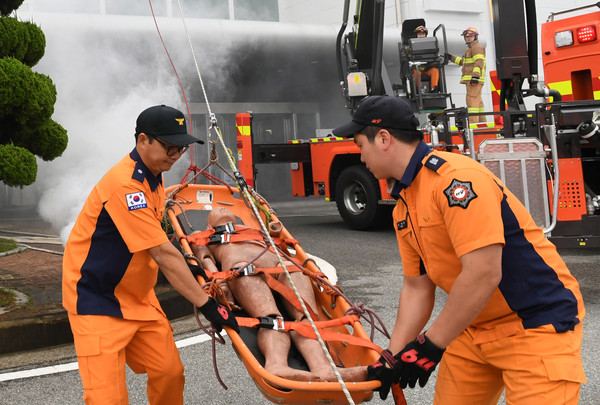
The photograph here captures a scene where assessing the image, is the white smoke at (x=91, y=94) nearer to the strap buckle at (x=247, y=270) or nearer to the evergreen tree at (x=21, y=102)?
the evergreen tree at (x=21, y=102)

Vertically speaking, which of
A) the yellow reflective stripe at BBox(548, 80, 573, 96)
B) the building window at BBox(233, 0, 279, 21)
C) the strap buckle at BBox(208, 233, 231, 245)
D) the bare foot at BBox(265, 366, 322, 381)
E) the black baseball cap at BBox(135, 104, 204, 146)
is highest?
the building window at BBox(233, 0, 279, 21)

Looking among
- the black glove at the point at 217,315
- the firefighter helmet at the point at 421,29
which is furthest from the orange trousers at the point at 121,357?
the firefighter helmet at the point at 421,29

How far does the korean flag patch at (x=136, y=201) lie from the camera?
10.8ft

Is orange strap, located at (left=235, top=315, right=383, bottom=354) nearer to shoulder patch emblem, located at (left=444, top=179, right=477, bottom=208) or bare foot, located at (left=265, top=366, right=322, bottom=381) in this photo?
bare foot, located at (left=265, top=366, right=322, bottom=381)

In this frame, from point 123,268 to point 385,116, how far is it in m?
1.57

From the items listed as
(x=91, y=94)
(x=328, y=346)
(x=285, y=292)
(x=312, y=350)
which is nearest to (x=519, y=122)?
(x=285, y=292)

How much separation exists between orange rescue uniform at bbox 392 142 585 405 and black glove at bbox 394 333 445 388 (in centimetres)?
21

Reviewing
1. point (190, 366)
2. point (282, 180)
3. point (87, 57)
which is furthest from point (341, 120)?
point (190, 366)

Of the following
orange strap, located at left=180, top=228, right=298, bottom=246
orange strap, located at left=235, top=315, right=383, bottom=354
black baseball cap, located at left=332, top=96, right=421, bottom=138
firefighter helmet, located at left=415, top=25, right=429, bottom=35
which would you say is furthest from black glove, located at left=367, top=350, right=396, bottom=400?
firefighter helmet, located at left=415, top=25, right=429, bottom=35

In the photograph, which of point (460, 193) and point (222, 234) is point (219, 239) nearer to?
point (222, 234)

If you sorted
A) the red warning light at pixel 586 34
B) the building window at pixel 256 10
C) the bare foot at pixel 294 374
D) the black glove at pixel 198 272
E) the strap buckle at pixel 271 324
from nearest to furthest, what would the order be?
the bare foot at pixel 294 374 → the strap buckle at pixel 271 324 → the black glove at pixel 198 272 → the red warning light at pixel 586 34 → the building window at pixel 256 10

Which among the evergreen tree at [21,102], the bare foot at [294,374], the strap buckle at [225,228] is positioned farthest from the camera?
the evergreen tree at [21,102]

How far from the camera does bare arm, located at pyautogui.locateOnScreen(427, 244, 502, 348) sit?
233 cm

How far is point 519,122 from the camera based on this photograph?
6.57 m
